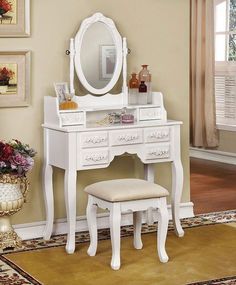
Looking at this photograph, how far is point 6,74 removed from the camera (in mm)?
5035

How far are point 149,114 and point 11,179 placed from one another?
113 centimetres

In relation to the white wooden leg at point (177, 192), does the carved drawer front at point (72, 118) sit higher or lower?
higher

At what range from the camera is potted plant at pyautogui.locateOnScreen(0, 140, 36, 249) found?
4.72 meters

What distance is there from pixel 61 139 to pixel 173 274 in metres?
1.16

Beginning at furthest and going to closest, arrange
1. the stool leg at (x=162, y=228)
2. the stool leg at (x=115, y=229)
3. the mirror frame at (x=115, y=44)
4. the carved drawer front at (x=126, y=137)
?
the mirror frame at (x=115, y=44) → the carved drawer front at (x=126, y=137) → the stool leg at (x=162, y=228) → the stool leg at (x=115, y=229)

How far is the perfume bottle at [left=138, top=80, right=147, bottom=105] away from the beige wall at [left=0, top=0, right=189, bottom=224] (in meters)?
0.21

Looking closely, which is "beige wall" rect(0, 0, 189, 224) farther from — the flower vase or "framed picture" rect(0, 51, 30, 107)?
the flower vase

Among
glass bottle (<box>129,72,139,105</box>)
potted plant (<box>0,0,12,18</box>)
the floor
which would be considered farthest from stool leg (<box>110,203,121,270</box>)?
the floor

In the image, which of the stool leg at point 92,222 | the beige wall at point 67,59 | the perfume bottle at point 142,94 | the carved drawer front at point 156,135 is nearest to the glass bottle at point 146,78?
A: the perfume bottle at point 142,94

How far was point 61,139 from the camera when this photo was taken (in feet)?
Answer: 16.2

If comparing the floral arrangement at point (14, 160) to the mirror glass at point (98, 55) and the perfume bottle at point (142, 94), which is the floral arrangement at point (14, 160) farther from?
the perfume bottle at point (142, 94)

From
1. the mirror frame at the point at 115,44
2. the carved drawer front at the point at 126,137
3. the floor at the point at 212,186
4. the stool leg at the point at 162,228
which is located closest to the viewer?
the stool leg at the point at 162,228

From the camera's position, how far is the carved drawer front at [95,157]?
4.86 metres

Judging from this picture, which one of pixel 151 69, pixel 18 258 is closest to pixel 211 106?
pixel 151 69
